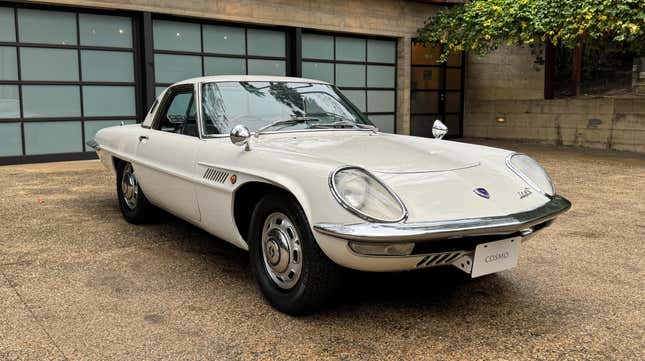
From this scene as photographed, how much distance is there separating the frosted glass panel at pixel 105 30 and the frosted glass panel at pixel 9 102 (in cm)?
151

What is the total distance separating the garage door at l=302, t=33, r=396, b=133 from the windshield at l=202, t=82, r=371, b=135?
9.17 metres

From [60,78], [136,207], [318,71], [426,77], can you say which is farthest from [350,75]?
[136,207]

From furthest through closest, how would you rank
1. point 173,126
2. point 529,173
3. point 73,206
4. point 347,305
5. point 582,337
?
point 73,206, point 173,126, point 529,173, point 347,305, point 582,337

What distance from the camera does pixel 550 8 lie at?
10953 millimetres

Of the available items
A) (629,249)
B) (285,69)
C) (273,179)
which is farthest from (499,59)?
(273,179)

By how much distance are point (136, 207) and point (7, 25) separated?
22.0 feet

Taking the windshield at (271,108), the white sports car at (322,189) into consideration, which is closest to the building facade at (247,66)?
the white sports car at (322,189)

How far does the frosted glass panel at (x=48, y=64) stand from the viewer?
10.0 meters

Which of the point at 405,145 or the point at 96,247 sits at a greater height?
the point at 405,145

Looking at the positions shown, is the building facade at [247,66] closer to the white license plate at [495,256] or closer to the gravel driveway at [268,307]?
the gravel driveway at [268,307]

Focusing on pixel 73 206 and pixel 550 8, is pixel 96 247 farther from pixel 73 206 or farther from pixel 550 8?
pixel 550 8

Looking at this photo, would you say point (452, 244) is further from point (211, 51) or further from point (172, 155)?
point (211, 51)

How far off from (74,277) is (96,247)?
2.50ft

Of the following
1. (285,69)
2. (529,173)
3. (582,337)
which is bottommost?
(582,337)
